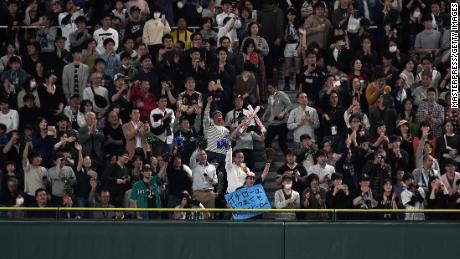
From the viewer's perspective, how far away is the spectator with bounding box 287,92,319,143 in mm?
24078

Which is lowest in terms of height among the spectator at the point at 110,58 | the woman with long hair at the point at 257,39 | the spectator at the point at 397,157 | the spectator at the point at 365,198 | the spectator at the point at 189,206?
the spectator at the point at 189,206

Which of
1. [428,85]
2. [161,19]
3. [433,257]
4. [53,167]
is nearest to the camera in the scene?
[433,257]

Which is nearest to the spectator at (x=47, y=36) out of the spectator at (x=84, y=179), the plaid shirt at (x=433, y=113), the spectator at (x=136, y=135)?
the spectator at (x=136, y=135)

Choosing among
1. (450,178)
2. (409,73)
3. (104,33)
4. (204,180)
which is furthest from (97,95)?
(450,178)

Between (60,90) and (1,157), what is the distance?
7.36 ft

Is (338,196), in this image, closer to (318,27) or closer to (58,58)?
(318,27)

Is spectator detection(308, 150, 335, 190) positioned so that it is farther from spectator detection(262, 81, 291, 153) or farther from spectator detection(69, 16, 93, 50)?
spectator detection(69, 16, 93, 50)

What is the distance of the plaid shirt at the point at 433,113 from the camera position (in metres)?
23.9

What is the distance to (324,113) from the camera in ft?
79.5

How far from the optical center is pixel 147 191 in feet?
72.4

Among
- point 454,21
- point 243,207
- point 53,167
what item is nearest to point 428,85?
point 454,21

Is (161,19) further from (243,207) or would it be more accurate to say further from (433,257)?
(433,257)

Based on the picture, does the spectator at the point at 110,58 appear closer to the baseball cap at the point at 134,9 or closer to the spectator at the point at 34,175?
the baseball cap at the point at 134,9

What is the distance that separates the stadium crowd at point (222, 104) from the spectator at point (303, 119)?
2 cm
